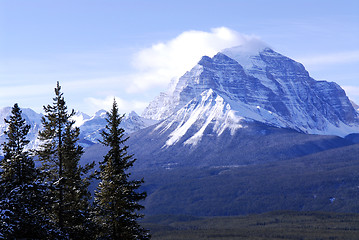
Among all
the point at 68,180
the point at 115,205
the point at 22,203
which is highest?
the point at 68,180

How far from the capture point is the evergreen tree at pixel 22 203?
35.3 metres

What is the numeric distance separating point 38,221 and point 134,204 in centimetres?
1266

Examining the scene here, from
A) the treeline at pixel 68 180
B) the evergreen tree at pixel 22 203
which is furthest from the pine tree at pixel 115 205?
the evergreen tree at pixel 22 203

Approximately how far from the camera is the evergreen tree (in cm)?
3534

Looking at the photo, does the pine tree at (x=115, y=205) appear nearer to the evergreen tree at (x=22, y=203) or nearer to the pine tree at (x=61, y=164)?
the pine tree at (x=61, y=164)

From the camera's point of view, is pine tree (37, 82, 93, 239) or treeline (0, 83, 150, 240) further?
pine tree (37, 82, 93, 239)

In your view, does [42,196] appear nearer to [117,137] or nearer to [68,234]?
[68,234]

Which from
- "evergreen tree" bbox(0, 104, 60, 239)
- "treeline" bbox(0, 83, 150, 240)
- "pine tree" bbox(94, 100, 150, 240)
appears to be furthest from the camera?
"pine tree" bbox(94, 100, 150, 240)

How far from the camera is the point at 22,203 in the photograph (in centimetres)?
3703

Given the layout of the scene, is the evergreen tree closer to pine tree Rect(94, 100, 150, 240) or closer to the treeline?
the treeline

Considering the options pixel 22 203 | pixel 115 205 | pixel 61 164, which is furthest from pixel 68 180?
pixel 22 203

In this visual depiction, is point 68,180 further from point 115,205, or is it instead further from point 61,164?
point 115,205

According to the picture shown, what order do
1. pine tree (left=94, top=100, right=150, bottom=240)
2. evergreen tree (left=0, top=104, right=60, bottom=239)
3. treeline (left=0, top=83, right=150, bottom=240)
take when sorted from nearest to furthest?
evergreen tree (left=0, top=104, right=60, bottom=239) < treeline (left=0, top=83, right=150, bottom=240) < pine tree (left=94, top=100, right=150, bottom=240)

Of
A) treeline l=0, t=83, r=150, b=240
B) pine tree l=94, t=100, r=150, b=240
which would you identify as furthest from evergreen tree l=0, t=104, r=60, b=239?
pine tree l=94, t=100, r=150, b=240
